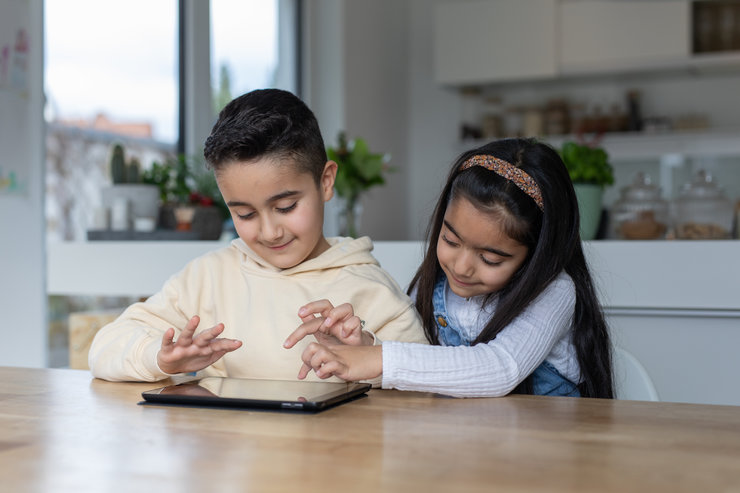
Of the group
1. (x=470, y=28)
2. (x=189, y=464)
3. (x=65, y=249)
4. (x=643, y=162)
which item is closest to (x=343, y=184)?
(x=65, y=249)

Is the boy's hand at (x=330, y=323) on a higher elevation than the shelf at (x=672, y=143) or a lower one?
lower

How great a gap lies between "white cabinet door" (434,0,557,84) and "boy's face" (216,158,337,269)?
3452 millimetres

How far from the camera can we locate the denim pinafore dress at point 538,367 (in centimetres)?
120

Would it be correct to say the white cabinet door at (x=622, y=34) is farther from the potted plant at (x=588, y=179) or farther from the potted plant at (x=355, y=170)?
the potted plant at (x=588, y=179)

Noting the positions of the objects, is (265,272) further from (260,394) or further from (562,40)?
(562,40)

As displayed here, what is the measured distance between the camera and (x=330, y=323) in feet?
3.08

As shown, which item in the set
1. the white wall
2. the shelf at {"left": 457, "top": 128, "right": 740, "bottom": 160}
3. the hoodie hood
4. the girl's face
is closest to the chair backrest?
the girl's face

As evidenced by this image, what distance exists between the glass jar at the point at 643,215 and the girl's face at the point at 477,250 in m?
0.97

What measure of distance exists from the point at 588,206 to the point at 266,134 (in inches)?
44.2

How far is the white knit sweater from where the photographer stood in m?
0.91

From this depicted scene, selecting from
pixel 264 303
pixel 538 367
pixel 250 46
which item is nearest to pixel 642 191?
pixel 538 367

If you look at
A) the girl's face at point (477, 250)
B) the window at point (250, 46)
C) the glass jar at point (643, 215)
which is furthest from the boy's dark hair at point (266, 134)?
the window at point (250, 46)

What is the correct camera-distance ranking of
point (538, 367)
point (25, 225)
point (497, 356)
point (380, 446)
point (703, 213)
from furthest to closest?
point (25, 225)
point (703, 213)
point (538, 367)
point (497, 356)
point (380, 446)

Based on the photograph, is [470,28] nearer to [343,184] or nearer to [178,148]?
[178,148]
